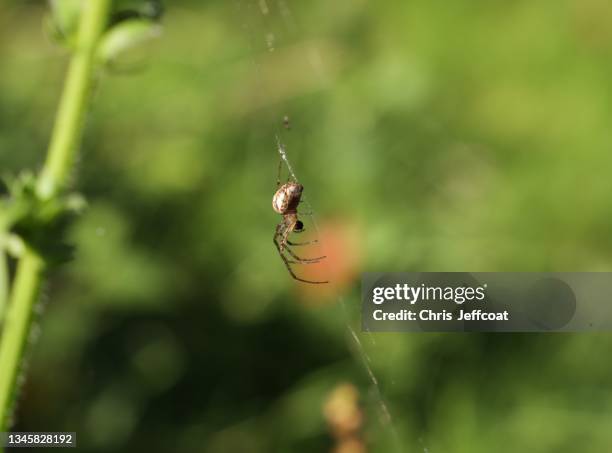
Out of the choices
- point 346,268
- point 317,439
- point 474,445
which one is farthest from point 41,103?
point 474,445

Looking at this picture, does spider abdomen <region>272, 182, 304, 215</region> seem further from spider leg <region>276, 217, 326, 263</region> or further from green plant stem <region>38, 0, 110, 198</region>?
green plant stem <region>38, 0, 110, 198</region>

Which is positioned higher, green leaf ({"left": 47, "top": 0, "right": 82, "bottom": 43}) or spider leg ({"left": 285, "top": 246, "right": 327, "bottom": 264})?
green leaf ({"left": 47, "top": 0, "right": 82, "bottom": 43})

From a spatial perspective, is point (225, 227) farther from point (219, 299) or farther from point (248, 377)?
point (248, 377)

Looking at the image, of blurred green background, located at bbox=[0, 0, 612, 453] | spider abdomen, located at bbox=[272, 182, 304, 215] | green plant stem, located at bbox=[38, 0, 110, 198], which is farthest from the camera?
blurred green background, located at bbox=[0, 0, 612, 453]

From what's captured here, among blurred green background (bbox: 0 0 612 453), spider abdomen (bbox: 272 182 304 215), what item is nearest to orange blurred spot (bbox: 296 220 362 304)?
blurred green background (bbox: 0 0 612 453)

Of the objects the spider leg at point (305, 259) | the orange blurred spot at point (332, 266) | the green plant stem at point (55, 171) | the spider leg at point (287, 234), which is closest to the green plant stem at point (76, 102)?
the green plant stem at point (55, 171)

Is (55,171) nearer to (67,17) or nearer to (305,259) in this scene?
(67,17)

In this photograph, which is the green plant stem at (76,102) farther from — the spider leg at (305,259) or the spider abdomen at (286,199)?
the spider leg at (305,259)
